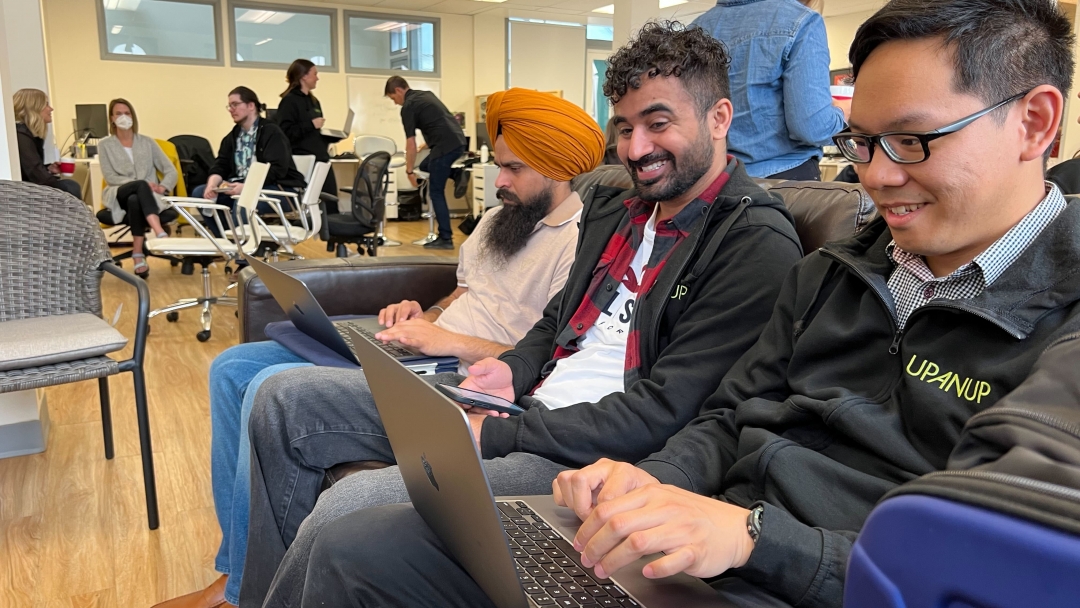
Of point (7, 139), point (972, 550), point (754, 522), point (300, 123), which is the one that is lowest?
point (754, 522)

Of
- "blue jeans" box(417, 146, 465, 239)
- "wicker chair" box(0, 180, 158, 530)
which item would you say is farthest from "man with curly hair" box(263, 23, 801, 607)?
"blue jeans" box(417, 146, 465, 239)

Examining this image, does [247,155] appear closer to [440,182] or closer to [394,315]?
[440,182]

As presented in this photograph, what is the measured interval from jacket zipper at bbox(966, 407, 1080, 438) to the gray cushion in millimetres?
2297

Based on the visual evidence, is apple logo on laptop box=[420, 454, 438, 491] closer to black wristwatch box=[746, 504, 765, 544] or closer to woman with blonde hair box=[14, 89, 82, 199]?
black wristwatch box=[746, 504, 765, 544]

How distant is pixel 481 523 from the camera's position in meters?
0.82

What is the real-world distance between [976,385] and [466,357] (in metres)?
1.28

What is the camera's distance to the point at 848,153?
3.29 feet

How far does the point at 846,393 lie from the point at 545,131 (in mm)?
1289

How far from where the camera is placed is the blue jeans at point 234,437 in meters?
1.73

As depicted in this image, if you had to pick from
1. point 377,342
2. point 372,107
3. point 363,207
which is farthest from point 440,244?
point 377,342

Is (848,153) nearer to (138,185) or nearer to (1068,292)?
(1068,292)

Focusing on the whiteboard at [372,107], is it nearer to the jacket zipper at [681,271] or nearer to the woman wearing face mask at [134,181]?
the woman wearing face mask at [134,181]

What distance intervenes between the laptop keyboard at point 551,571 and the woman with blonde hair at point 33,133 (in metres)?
5.45

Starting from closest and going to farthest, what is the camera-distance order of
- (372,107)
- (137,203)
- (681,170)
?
(681,170) < (137,203) < (372,107)
